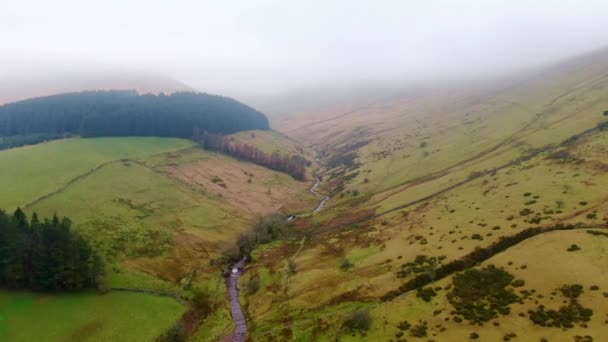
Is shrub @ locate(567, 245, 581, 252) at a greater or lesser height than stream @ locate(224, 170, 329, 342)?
greater

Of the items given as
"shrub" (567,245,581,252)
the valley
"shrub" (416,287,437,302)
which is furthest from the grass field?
"shrub" (567,245,581,252)

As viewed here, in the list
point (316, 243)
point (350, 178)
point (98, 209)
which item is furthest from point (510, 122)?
point (98, 209)

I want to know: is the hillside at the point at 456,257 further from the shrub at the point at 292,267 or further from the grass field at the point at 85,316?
the grass field at the point at 85,316

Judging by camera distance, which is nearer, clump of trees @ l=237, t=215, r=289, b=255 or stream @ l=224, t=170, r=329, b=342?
stream @ l=224, t=170, r=329, b=342

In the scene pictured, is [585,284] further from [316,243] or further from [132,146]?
[132,146]

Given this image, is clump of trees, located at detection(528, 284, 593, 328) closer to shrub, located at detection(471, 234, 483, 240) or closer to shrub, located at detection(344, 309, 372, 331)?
shrub, located at detection(344, 309, 372, 331)

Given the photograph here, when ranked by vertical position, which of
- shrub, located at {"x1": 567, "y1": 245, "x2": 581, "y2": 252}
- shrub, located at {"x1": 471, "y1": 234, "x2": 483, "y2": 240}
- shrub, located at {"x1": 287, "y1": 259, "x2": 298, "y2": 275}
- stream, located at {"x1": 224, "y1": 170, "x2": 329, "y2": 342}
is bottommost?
stream, located at {"x1": 224, "y1": 170, "x2": 329, "y2": 342}

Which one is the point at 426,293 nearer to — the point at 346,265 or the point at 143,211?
the point at 346,265

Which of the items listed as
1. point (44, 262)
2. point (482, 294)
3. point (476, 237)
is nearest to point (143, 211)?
point (44, 262)
